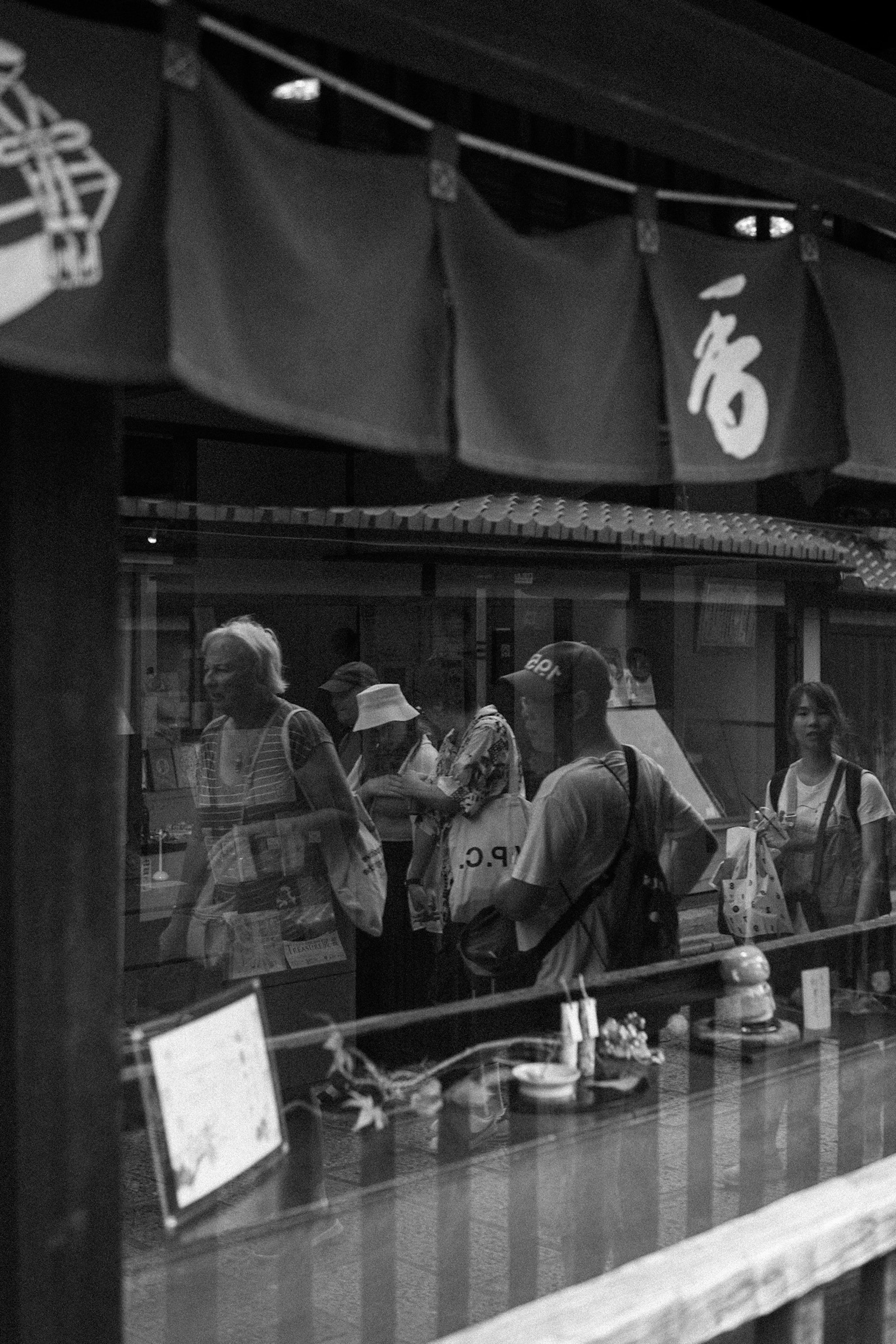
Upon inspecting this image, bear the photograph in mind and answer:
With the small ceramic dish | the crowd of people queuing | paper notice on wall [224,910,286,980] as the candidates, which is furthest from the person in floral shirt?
the small ceramic dish

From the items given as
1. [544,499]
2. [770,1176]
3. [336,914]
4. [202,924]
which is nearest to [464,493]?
[544,499]

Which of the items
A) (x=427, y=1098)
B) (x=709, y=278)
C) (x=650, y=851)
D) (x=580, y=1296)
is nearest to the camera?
(x=580, y=1296)

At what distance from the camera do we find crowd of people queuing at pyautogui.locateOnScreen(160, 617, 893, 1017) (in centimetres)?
518

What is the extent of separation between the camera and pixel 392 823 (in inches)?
281

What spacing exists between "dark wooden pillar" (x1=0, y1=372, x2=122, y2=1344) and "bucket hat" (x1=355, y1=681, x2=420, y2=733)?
183 inches

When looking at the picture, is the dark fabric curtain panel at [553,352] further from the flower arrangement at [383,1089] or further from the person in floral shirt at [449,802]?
the person in floral shirt at [449,802]

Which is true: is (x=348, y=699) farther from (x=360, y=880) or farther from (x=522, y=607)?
(x=360, y=880)

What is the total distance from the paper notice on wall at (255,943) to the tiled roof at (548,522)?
2083 millimetres

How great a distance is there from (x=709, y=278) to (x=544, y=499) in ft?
19.1

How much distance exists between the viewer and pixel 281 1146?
3229 mm

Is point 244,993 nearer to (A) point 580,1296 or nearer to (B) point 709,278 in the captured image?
(A) point 580,1296

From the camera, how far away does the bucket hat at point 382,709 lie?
23.4ft

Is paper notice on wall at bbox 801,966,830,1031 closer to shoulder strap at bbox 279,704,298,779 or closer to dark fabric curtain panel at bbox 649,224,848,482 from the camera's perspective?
shoulder strap at bbox 279,704,298,779

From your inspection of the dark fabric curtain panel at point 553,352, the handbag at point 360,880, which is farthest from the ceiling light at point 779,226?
the handbag at point 360,880
